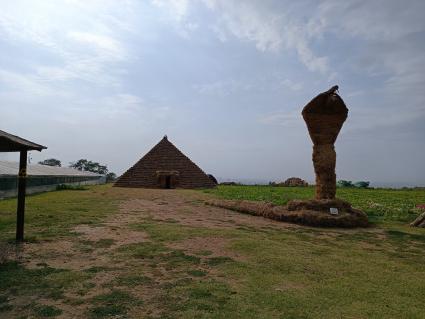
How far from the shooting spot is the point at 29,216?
11094 mm

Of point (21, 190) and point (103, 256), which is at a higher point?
point (21, 190)

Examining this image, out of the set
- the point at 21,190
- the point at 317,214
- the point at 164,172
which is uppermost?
the point at 164,172

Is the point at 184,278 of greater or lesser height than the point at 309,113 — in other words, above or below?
below

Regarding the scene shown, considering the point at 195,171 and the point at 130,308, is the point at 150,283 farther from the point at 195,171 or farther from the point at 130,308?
the point at 195,171

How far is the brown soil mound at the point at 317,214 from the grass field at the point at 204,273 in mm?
1362

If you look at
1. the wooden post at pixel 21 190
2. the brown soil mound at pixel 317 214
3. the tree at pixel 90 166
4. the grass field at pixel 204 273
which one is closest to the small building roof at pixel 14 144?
the wooden post at pixel 21 190

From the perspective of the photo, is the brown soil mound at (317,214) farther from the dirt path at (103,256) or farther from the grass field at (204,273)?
the dirt path at (103,256)

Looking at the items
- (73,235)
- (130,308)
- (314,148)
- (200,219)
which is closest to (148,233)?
(73,235)

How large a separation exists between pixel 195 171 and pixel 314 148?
2129 cm

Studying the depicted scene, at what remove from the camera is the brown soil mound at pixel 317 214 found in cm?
1166

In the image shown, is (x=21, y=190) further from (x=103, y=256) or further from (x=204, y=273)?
(x=204, y=273)

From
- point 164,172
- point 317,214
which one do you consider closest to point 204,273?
point 317,214

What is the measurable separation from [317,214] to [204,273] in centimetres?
709

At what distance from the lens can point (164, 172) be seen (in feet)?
107
